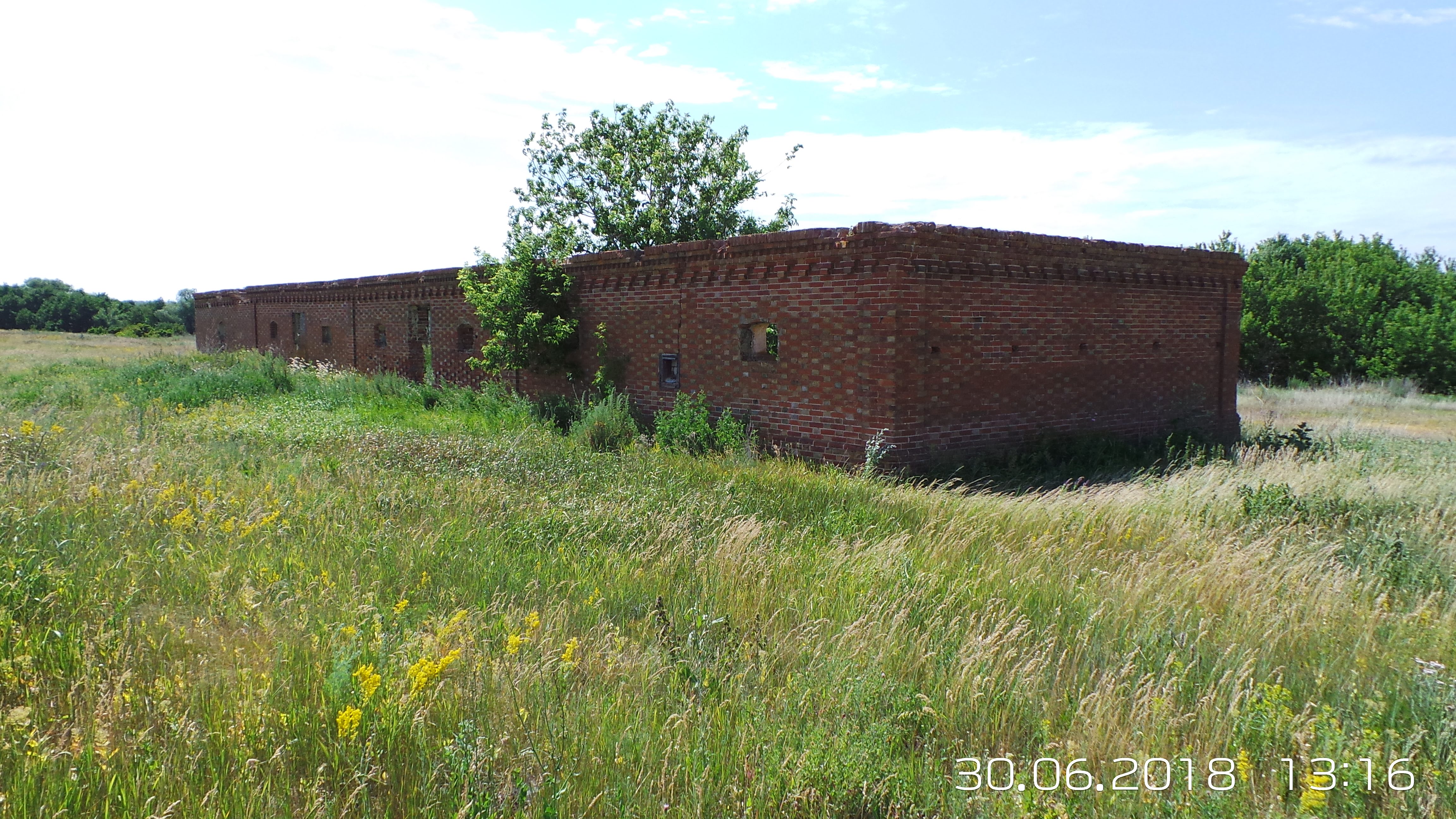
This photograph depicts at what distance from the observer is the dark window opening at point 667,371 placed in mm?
13531

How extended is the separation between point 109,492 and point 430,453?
3.73m

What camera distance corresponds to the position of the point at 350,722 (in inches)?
125

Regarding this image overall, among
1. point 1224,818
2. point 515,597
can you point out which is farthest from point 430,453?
point 1224,818

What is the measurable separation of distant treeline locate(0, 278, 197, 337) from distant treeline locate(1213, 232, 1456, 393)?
6689 centimetres

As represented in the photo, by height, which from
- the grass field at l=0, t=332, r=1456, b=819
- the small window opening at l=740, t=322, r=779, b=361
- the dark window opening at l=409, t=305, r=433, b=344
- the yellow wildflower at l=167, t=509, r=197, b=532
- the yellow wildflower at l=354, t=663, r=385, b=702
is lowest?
the grass field at l=0, t=332, r=1456, b=819

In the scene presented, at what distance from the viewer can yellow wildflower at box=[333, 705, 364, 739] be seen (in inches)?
124

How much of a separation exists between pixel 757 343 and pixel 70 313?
3026 inches

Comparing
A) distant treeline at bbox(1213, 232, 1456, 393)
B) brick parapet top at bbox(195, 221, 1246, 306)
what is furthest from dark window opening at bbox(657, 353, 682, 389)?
distant treeline at bbox(1213, 232, 1456, 393)

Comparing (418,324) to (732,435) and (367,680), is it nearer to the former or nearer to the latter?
(732,435)

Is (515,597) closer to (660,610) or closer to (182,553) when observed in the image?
(660,610)

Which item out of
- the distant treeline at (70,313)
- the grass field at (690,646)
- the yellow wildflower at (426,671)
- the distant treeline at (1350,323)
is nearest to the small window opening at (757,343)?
the grass field at (690,646)

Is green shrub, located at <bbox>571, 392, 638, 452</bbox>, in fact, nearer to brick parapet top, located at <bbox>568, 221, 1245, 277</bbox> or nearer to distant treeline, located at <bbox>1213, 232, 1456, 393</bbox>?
brick parapet top, located at <bbox>568, 221, 1245, 277</bbox>

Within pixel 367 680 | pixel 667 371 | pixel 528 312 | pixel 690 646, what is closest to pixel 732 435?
pixel 667 371

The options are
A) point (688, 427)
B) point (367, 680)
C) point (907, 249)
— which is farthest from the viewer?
point (688, 427)
